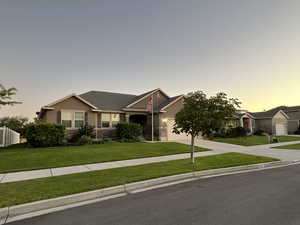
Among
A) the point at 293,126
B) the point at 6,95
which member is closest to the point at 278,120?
the point at 293,126

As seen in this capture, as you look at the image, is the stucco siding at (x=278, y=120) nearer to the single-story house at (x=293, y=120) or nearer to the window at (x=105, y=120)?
the single-story house at (x=293, y=120)

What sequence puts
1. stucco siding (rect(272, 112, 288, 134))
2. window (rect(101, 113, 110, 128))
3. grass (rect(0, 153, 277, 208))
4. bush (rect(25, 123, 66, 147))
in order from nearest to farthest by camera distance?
grass (rect(0, 153, 277, 208)), bush (rect(25, 123, 66, 147)), window (rect(101, 113, 110, 128)), stucco siding (rect(272, 112, 288, 134))

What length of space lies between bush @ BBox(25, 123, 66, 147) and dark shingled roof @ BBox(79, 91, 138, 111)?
18.3 ft

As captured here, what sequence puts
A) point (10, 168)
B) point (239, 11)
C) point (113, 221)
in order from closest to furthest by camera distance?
point (113, 221), point (10, 168), point (239, 11)

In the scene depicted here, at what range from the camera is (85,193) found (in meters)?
4.50

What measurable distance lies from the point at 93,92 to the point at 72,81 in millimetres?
3407

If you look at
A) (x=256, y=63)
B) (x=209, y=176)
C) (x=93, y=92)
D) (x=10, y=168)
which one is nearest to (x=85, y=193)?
(x=209, y=176)

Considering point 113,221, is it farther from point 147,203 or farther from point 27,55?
point 27,55

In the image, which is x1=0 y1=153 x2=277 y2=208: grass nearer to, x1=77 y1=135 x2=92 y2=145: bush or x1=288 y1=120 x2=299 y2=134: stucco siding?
x1=77 y1=135 x2=92 y2=145: bush

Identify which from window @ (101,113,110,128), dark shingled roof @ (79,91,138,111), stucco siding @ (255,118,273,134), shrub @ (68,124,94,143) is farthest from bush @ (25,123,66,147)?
stucco siding @ (255,118,273,134)

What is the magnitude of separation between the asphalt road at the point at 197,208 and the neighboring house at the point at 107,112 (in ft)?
46.1

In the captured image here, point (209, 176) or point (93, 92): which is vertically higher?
point (93, 92)

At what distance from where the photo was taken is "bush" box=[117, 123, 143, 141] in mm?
18334

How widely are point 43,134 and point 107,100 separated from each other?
8.92 m
